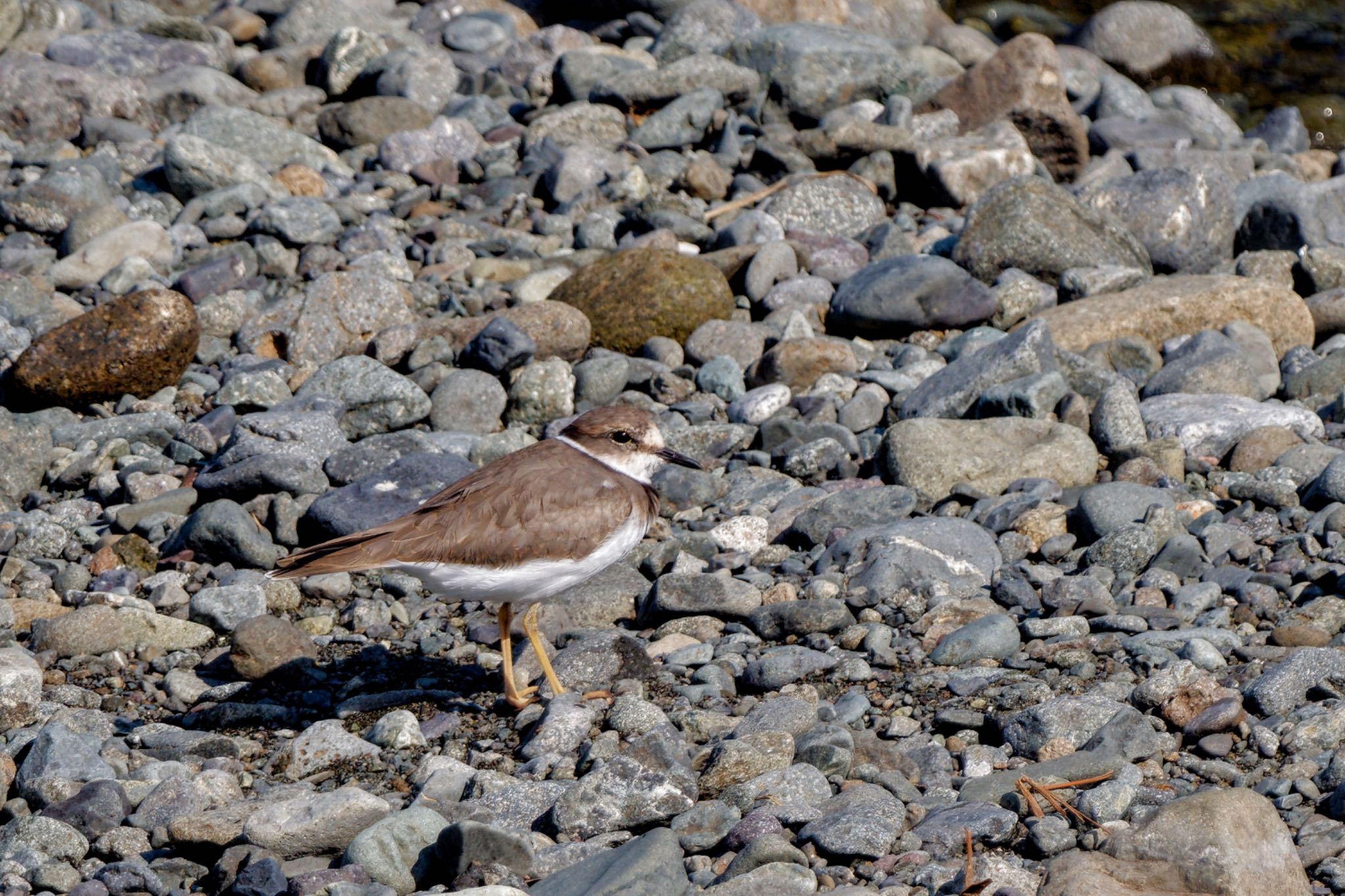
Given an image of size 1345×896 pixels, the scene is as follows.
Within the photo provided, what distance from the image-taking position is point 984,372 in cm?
974

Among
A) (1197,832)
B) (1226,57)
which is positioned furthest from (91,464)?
(1226,57)

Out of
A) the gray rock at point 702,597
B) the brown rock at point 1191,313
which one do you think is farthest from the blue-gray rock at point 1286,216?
the gray rock at point 702,597

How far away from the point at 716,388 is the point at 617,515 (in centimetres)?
379

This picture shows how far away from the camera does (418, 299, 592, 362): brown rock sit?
10.7 meters

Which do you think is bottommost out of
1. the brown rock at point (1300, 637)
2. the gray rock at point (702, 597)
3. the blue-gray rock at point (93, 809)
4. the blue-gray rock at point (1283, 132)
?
the blue-gray rock at point (1283, 132)

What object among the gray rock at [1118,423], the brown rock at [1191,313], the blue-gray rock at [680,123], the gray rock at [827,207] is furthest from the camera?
the blue-gray rock at [680,123]

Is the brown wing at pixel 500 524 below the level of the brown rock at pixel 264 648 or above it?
above

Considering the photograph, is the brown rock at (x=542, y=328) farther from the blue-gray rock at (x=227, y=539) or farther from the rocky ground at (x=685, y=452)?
the blue-gray rock at (x=227, y=539)

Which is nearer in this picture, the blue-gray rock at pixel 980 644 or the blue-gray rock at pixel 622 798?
the blue-gray rock at pixel 622 798

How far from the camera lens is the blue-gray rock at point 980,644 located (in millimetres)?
6992

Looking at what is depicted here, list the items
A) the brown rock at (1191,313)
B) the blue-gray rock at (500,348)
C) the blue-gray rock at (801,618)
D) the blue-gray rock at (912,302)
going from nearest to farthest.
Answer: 1. the blue-gray rock at (801,618)
2. the blue-gray rock at (500,348)
3. the brown rock at (1191,313)
4. the blue-gray rock at (912,302)

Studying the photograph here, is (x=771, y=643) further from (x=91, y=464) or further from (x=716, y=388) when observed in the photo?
(x=91, y=464)

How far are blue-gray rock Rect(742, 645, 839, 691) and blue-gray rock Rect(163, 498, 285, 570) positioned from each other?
3202 millimetres

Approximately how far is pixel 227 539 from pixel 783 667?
3.60m
